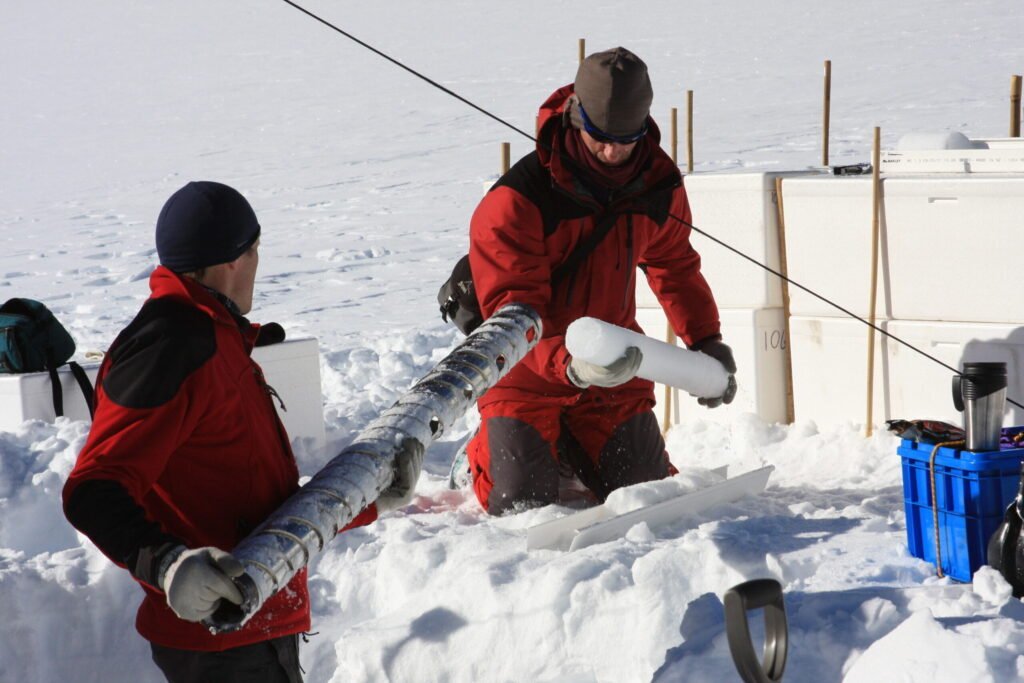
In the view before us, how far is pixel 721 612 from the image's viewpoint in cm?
305

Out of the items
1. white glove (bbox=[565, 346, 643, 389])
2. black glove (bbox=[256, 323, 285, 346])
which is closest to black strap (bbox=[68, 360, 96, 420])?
white glove (bbox=[565, 346, 643, 389])

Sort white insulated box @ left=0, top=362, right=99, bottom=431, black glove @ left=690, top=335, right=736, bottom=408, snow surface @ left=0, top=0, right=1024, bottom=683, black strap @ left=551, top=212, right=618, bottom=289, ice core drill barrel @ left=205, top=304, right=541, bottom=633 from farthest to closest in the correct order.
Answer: white insulated box @ left=0, top=362, right=99, bottom=431, black glove @ left=690, top=335, right=736, bottom=408, black strap @ left=551, top=212, right=618, bottom=289, snow surface @ left=0, top=0, right=1024, bottom=683, ice core drill barrel @ left=205, top=304, right=541, bottom=633

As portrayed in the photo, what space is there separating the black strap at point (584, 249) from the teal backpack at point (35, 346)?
2100mm

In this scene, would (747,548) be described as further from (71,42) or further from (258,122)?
(71,42)

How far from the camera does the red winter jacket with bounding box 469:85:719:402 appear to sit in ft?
14.0

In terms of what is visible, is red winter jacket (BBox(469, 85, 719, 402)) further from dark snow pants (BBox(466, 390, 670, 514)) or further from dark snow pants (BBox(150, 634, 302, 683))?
dark snow pants (BBox(150, 634, 302, 683))

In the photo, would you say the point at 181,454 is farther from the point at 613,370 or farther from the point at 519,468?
the point at 519,468

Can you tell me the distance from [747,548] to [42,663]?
87.0 inches

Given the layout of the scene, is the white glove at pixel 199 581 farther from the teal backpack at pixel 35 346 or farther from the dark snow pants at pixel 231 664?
the teal backpack at pixel 35 346

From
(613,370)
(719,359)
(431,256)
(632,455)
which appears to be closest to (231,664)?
(613,370)

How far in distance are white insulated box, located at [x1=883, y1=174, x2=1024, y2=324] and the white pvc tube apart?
3.16 feet

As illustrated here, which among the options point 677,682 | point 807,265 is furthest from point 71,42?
point 677,682

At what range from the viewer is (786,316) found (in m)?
5.37

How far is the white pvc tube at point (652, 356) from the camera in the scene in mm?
3791
